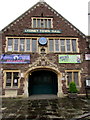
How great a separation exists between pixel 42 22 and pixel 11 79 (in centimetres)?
762

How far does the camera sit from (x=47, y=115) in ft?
20.1

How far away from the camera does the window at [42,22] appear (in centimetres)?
1323

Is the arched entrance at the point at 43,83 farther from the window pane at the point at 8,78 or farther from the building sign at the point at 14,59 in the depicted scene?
the window pane at the point at 8,78

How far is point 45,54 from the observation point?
1234 cm

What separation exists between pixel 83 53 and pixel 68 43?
2.07 meters

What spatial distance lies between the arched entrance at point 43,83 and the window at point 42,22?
5.69 metres

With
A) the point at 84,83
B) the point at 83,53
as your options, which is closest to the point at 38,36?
the point at 83,53

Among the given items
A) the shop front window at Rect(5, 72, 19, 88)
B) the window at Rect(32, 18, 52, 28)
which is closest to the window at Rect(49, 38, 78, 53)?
the window at Rect(32, 18, 52, 28)

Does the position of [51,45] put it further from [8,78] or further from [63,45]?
[8,78]

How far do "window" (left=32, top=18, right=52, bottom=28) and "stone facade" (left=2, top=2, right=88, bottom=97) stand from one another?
1.41 feet

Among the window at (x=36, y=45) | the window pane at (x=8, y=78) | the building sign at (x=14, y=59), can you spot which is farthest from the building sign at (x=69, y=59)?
the window pane at (x=8, y=78)

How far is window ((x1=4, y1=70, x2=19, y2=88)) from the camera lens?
11625 mm

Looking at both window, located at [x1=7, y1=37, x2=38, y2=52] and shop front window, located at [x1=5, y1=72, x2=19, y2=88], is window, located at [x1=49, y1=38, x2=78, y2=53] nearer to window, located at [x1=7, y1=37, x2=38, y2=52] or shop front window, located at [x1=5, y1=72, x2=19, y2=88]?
window, located at [x1=7, y1=37, x2=38, y2=52]

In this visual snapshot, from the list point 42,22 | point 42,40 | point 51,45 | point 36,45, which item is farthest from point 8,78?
point 42,22
